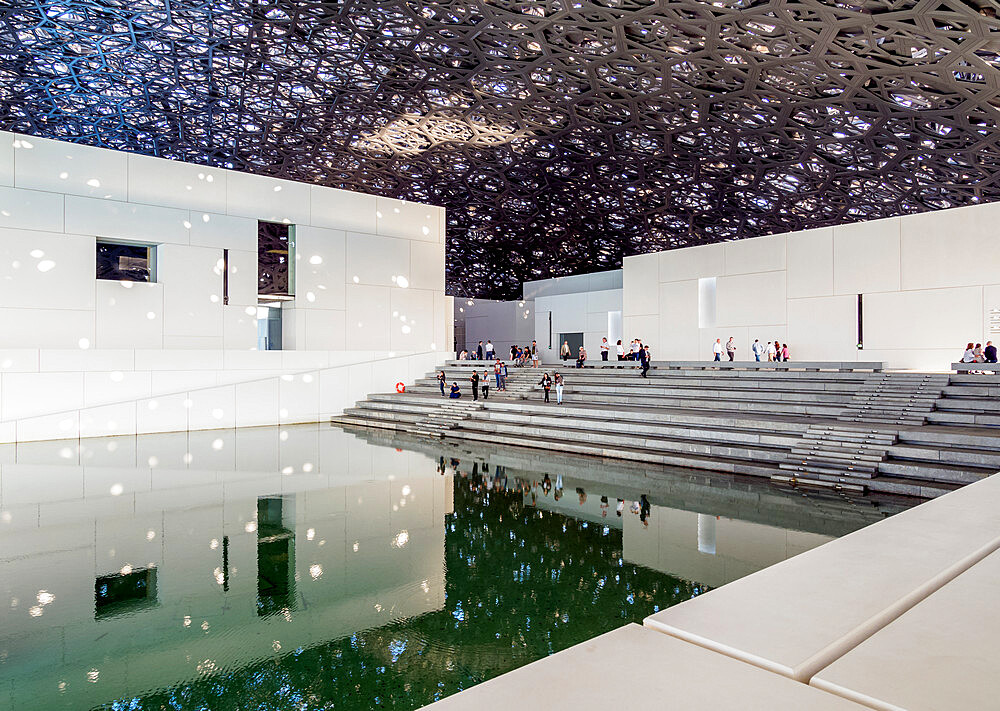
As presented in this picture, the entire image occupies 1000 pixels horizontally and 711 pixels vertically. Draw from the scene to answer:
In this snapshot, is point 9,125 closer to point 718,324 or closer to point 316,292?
point 316,292

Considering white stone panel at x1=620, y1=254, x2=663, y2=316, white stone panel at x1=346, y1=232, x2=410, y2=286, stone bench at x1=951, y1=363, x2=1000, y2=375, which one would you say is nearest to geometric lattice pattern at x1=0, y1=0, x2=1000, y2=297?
white stone panel at x1=620, y1=254, x2=663, y2=316

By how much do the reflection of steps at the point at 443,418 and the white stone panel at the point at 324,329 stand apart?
20.0ft

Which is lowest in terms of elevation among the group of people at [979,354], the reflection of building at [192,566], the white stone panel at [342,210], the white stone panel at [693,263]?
the reflection of building at [192,566]

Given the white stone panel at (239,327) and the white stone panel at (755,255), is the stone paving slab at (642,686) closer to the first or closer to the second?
the white stone panel at (239,327)

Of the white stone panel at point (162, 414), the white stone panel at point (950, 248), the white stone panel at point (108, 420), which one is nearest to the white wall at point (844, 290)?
the white stone panel at point (950, 248)

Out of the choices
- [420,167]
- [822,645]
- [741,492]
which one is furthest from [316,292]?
[822,645]

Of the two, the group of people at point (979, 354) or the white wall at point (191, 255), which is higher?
the white wall at point (191, 255)

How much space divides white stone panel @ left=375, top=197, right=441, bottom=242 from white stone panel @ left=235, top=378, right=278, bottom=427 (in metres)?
7.90

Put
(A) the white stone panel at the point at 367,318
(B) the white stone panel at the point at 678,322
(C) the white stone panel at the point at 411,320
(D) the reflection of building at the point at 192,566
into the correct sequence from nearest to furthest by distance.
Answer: (D) the reflection of building at the point at 192,566, (A) the white stone panel at the point at 367,318, (C) the white stone panel at the point at 411,320, (B) the white stone panel at the point at 678,322

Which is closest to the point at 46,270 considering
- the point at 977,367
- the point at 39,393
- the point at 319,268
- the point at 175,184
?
the point at 39,393

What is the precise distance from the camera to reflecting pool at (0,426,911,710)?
14.6ft

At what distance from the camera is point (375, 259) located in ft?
84.5

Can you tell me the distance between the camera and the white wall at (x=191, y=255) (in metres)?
18.7

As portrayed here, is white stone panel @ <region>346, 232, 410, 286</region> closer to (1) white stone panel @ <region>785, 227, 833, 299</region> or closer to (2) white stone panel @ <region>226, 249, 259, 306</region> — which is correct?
(2) white stone panel @ <region>226, 249, 259, 306</region>
